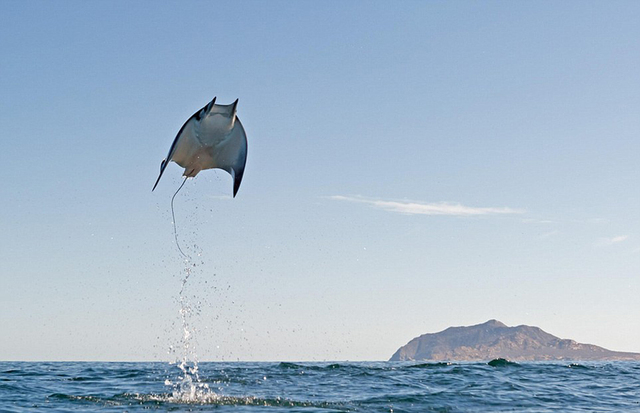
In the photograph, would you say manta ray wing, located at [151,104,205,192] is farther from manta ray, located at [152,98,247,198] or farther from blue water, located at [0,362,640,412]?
blue water, located at [0,362,640,412]

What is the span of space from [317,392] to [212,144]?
7.81 meters

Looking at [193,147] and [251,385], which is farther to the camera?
[251,385]

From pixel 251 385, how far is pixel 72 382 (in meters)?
6.64

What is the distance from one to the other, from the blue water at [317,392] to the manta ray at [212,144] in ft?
18.4

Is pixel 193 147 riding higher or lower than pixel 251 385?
higher

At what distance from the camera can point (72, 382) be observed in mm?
21656

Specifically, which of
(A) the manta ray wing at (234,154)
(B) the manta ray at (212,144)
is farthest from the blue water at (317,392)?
(A) the manta ray wing at (234,154)

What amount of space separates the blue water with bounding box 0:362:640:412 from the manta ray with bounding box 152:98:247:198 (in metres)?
5.60

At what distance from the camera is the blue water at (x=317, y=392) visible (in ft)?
51.0

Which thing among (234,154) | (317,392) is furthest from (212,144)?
(317,392)

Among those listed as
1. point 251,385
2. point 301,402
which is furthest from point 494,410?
point 251,385

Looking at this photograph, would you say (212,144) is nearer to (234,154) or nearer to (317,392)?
(234,154)

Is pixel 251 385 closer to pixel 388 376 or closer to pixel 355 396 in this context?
pixel 355 396

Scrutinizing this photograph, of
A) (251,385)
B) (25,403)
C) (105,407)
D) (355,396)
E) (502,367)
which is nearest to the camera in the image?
(105,407)
